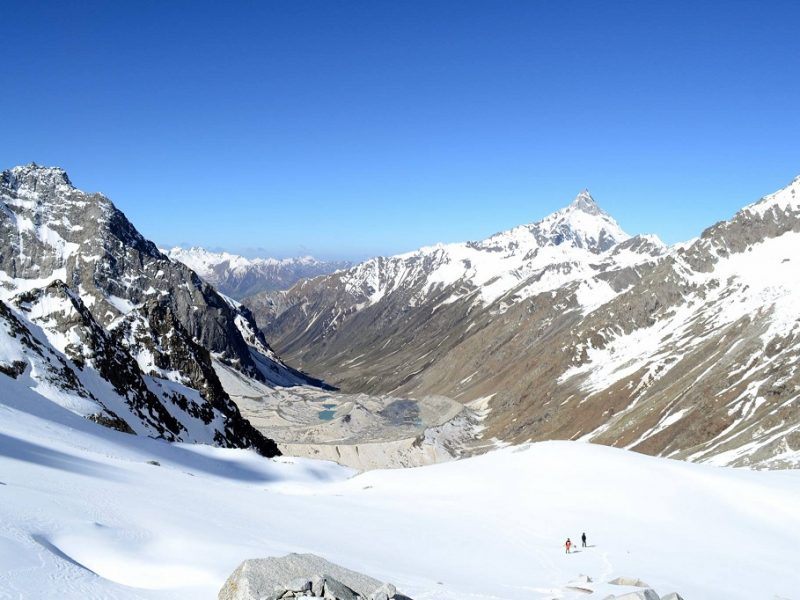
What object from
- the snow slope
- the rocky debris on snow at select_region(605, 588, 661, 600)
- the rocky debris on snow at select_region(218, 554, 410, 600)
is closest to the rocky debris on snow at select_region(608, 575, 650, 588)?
the snow slope

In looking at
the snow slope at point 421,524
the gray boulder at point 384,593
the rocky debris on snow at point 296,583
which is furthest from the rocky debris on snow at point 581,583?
the gray boulder at point 384,593

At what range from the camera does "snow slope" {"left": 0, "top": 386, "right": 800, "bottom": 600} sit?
876 inches

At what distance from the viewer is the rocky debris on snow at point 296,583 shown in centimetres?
1627

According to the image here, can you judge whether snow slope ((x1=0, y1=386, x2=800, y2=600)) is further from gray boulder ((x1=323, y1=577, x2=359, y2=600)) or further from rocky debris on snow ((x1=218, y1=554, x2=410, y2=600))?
gray boulder ((x1=323, y1=577, x2=359, y2=600))

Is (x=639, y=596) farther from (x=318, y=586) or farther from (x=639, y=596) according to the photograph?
(x=318, y=586)

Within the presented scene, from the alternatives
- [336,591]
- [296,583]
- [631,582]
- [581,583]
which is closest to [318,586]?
[336,591]

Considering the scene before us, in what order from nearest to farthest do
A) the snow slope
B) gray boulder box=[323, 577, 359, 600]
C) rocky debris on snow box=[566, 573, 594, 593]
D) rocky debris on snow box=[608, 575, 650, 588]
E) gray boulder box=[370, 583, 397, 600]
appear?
gray boulder box=[323, 577, 359, 600]
gray boulder box=[370, 583, 397, 600]
the snow slope
rocky debris on snow box=[566, 573, 594, 593]
rocky debris on snow box=[608, 575, 650, 588]

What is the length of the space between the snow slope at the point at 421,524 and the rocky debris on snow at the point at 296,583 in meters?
2.57

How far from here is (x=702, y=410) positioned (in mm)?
136250

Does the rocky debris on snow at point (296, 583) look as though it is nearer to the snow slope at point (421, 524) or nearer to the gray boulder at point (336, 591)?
the gray boulder at point (336, 591)

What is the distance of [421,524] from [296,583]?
22.9m

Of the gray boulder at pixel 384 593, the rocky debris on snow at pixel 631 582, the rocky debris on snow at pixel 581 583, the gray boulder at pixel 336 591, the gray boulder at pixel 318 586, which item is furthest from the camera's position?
the rocky debris on snow at pixel 631 582

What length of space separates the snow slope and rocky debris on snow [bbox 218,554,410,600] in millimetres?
2572

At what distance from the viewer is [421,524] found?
3803 cm
